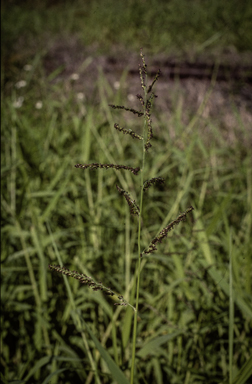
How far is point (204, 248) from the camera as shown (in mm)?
662

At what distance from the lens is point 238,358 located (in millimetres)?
705

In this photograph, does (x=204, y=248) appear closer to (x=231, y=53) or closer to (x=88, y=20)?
(x=231, y=53)

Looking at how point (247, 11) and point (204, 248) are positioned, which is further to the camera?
point (247, 11)

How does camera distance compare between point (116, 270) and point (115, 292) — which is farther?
point (116, 270)

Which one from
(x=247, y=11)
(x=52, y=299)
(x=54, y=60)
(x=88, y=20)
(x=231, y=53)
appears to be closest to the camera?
(x=52, y=299)

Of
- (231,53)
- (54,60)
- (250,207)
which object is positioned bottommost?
(250,207)

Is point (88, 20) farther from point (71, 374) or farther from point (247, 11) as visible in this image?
point (71, 374)

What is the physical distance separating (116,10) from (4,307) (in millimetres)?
5433

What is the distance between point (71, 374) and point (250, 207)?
0.62 m

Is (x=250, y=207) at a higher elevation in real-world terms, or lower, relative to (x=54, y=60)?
lower

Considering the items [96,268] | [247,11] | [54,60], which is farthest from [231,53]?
[96,268]

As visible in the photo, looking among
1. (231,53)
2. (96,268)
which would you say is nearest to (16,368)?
(96,268)

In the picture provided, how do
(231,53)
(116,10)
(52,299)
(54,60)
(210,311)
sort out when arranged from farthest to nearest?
(116,10)
(231,53)
(54,60)
(52,299)
(210,311)

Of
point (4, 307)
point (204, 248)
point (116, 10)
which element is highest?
point (116, 10)
